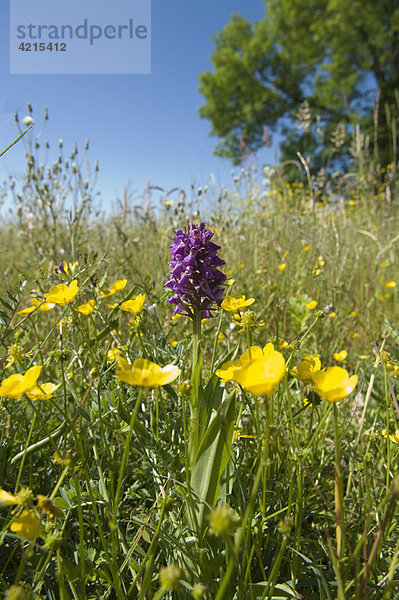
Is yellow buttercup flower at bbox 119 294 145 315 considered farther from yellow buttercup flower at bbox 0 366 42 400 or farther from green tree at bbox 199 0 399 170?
green tree at bbox 199 0 399 170

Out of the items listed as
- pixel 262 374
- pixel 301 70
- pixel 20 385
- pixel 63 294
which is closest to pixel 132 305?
pixel 63 294

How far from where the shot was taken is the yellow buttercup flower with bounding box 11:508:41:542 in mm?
438

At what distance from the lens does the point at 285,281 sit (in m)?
2.44

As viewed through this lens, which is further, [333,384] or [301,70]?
[301,70]

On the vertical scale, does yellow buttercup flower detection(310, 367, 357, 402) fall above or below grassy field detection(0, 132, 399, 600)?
above

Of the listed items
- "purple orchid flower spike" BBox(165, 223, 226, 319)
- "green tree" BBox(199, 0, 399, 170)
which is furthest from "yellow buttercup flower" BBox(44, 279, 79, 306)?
"green tree" BBox(199, 0, 399, 170)

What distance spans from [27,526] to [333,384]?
Result: 44cm

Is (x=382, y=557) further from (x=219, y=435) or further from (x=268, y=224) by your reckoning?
(x=268, y=224)

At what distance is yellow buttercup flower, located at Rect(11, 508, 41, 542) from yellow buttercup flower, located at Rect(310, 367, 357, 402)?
399mm

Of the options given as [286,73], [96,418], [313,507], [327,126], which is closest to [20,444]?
[96,418]

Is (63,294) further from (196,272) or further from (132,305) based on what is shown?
(196,272)

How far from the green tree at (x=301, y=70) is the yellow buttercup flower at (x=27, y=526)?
14150 millimetres

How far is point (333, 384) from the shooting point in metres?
0.55

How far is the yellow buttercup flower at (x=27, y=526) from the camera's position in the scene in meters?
0.44
